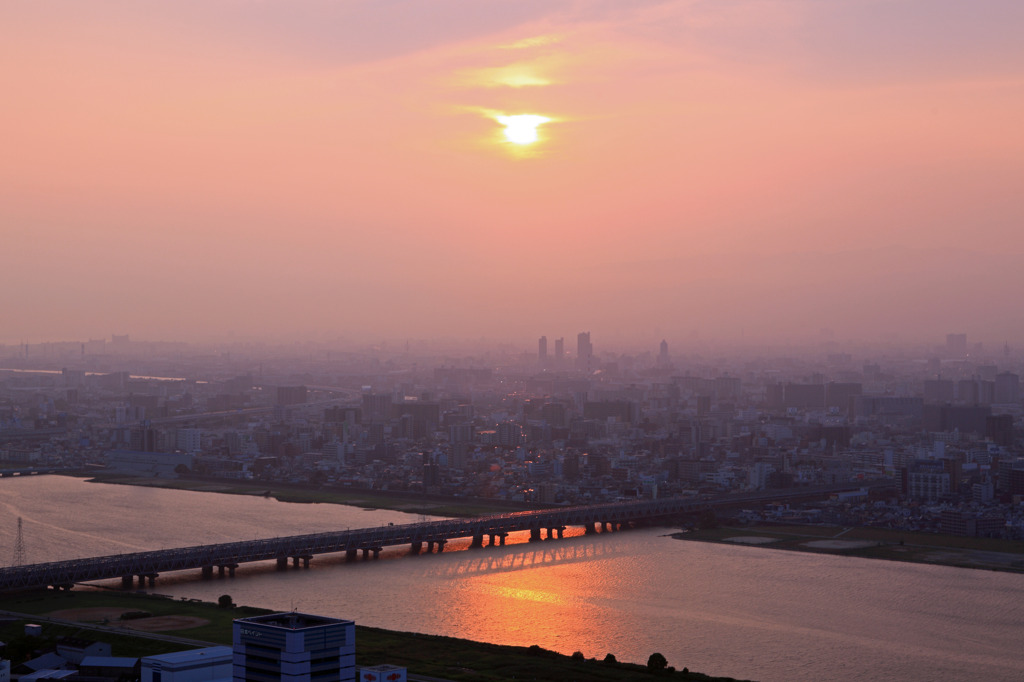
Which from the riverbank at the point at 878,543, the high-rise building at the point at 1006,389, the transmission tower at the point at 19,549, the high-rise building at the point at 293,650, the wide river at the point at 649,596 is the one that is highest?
the high-rise building at the point at 1006,389

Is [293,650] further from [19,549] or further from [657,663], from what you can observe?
[19,549]

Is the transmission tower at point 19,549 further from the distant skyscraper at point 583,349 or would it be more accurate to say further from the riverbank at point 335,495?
the distant skyscraper at point 583,349

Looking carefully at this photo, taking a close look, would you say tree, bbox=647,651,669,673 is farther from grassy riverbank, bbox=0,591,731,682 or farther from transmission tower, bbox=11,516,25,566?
transmission tower, bbox=11,516,25,566

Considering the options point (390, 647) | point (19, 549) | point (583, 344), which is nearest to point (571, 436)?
point (19, 549)

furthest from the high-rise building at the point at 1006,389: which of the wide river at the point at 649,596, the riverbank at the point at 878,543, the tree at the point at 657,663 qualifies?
the tree at the point at 657,663

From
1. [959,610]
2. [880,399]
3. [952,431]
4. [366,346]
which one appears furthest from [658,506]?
[366,346]

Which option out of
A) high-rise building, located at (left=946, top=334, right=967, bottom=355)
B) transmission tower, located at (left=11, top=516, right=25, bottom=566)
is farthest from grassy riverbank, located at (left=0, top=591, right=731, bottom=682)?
→ high-rise building, located at (left=946, top=334, right=967, bottom=355)
